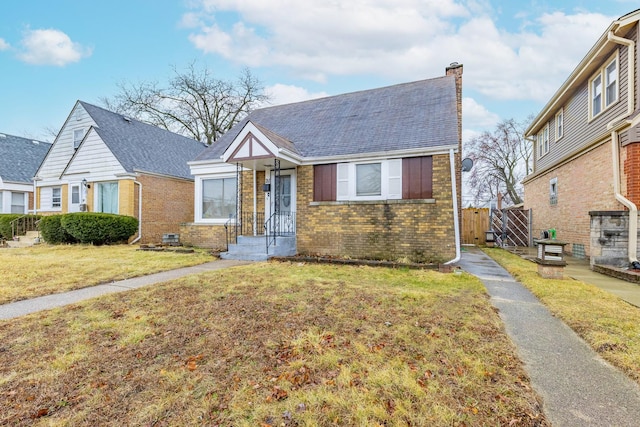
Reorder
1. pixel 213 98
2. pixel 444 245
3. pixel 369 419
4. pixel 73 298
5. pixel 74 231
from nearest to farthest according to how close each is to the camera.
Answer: pixel 369 419 → pixel 73 298 → pixel 444 245 → pixel 74 231 → pixel 213 98

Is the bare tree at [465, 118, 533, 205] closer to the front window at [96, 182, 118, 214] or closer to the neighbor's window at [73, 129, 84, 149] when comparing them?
the front window at [96, 182, 118, 214]

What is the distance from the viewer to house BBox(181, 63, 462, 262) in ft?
30.0

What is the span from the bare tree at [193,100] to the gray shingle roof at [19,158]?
837 centimetres

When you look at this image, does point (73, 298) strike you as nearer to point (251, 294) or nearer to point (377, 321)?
point (251, 294)

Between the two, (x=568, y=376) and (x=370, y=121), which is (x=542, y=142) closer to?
(x=370, y=121)

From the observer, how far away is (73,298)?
5383mm

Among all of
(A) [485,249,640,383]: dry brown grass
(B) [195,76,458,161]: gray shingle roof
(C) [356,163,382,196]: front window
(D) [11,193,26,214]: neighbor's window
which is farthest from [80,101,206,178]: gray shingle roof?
(A) [485,249,640,383]: dry brown grass

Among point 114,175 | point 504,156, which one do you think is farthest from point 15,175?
point 504,156

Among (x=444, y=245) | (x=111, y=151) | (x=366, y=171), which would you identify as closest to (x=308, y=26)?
(x=366, y=171)

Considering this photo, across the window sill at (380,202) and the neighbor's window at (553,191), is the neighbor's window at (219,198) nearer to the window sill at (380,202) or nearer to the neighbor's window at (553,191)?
the window sill at (380,202)

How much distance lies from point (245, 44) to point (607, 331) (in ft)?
66.2

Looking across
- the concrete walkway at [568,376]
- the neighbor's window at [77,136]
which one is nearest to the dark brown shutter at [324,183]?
the concrete walkway at [568,376]

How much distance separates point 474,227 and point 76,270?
16.8m

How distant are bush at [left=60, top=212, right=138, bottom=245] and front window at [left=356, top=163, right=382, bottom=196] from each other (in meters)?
11.0
